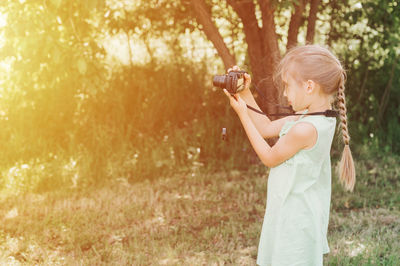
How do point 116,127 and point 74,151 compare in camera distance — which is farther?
point 116,127

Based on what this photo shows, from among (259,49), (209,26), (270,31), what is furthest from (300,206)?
(259,49)

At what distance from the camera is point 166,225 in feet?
13.6

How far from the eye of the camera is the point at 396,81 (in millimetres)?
6242

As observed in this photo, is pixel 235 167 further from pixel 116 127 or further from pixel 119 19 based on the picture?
pixel 119 19

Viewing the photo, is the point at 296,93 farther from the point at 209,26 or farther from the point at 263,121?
the point at 209,26

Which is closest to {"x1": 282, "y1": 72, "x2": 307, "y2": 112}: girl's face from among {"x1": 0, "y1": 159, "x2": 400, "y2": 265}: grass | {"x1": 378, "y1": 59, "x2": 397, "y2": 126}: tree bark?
{"x1": 0, "y1": 159, "x2": 400, "y2": 265}: grass

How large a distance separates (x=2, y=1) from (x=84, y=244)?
1985 mm

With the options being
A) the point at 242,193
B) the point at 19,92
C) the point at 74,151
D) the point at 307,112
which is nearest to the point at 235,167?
the point at 242,193

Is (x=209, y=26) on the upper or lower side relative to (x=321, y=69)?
upper

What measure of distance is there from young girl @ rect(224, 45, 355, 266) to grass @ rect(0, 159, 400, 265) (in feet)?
3.62

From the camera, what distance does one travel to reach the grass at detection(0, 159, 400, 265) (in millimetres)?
3576

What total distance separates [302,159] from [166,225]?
79.4 inches

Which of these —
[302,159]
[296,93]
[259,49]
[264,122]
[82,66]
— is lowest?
[302,159]

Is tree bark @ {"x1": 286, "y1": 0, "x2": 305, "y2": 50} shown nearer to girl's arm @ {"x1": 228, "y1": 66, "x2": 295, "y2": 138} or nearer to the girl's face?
girl's arm @ {"x1": 228, "y1": 66, "x2": 295, "y2": 138}
